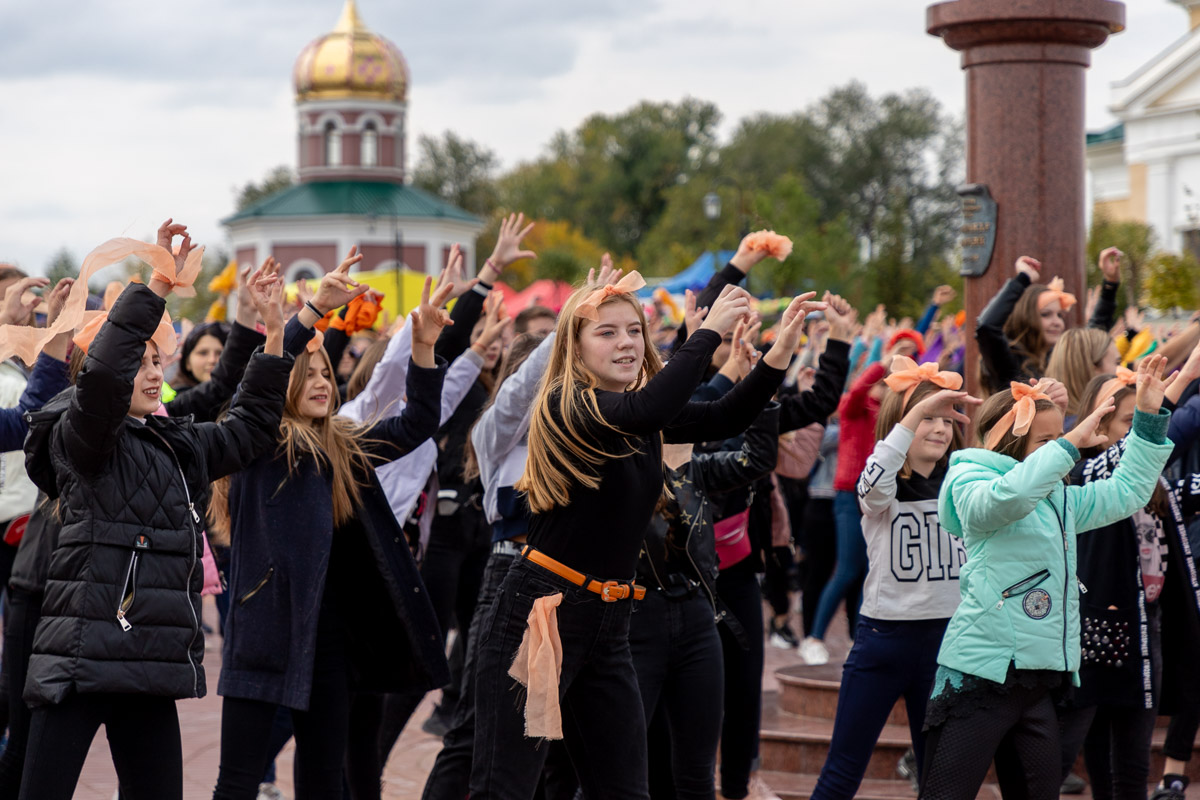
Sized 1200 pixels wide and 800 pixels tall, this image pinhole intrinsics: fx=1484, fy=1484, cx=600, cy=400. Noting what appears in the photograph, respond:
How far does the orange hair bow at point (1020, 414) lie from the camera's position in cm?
473

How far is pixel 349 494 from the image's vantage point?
510 centimetres

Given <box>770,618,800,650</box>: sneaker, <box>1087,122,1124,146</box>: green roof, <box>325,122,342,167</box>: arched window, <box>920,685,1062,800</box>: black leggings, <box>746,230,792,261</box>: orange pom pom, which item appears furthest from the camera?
<box>325,122,342,167</box>: arched window

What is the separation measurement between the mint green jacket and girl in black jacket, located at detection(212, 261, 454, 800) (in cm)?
181

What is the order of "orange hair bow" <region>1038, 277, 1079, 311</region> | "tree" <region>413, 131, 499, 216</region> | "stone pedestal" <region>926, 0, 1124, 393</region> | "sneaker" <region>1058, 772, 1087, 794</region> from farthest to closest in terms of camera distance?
1. "tree" <region>413, 131, 499, 216</region>
2. "stone pedestal" <region>926, 0, 1124, 393</region>
3. "orange hair bow" <region>1038, 277, 1079, 311</region>
4. "sneaker" <region>1058, 772, 1087, 794</region>

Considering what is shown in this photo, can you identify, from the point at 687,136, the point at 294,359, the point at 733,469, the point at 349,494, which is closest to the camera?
the point at 294,359

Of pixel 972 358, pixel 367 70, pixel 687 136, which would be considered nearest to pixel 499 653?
pixel 972 358

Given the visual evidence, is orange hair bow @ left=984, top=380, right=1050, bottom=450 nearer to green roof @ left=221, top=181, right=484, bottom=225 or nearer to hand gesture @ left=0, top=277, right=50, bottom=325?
hand gesture @ left=0, top=277, right=50, bottom=325

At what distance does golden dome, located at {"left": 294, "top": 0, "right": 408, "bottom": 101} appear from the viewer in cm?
6000

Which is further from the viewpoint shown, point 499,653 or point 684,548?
point 684,548

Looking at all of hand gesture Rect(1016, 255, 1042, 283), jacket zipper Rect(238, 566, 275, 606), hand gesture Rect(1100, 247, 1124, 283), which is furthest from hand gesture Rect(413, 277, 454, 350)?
hand gesture Rect(1100, 247, 1124, 283)

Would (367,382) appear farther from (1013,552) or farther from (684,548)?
(1013,552)

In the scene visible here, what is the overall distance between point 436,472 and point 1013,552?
9.09ft

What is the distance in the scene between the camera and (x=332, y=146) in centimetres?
6047

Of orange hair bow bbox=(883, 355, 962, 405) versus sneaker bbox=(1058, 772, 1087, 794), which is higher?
orange hair bow bbox=(883, 355, 962, 405)
